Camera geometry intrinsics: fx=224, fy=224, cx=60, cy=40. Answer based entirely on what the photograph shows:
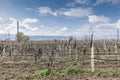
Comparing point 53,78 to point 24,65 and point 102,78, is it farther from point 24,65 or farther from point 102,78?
point 24,65

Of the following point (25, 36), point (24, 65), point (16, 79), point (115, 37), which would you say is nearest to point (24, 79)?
point (16, 79)

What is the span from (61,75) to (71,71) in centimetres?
83

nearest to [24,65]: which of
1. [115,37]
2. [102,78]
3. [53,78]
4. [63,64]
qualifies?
[63,64]

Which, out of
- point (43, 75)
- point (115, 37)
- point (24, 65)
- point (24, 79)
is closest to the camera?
point (24, 79)

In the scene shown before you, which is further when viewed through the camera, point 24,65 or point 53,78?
point 24,65

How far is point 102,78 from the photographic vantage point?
8.95 metres

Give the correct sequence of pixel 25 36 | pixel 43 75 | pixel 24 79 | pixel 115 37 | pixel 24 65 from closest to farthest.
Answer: pixel 24 79, pixel 43 75, pixel 24 65, pixel 115 37, pixel 25 36

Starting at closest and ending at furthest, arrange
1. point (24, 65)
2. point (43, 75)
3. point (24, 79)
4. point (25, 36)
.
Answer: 1. point (24, 79)
2. point (43, 75)
3. point (24, 65)
4. point (25, 36)

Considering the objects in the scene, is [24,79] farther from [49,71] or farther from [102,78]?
[102,78]

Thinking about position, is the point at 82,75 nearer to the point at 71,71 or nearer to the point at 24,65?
the point at 71,71

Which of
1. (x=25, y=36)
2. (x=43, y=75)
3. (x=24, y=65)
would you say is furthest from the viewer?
(x=25, y=36)

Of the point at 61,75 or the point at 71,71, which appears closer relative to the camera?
the point at 61,75

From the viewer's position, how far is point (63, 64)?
1315 cm

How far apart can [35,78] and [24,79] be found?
1.52 ft
